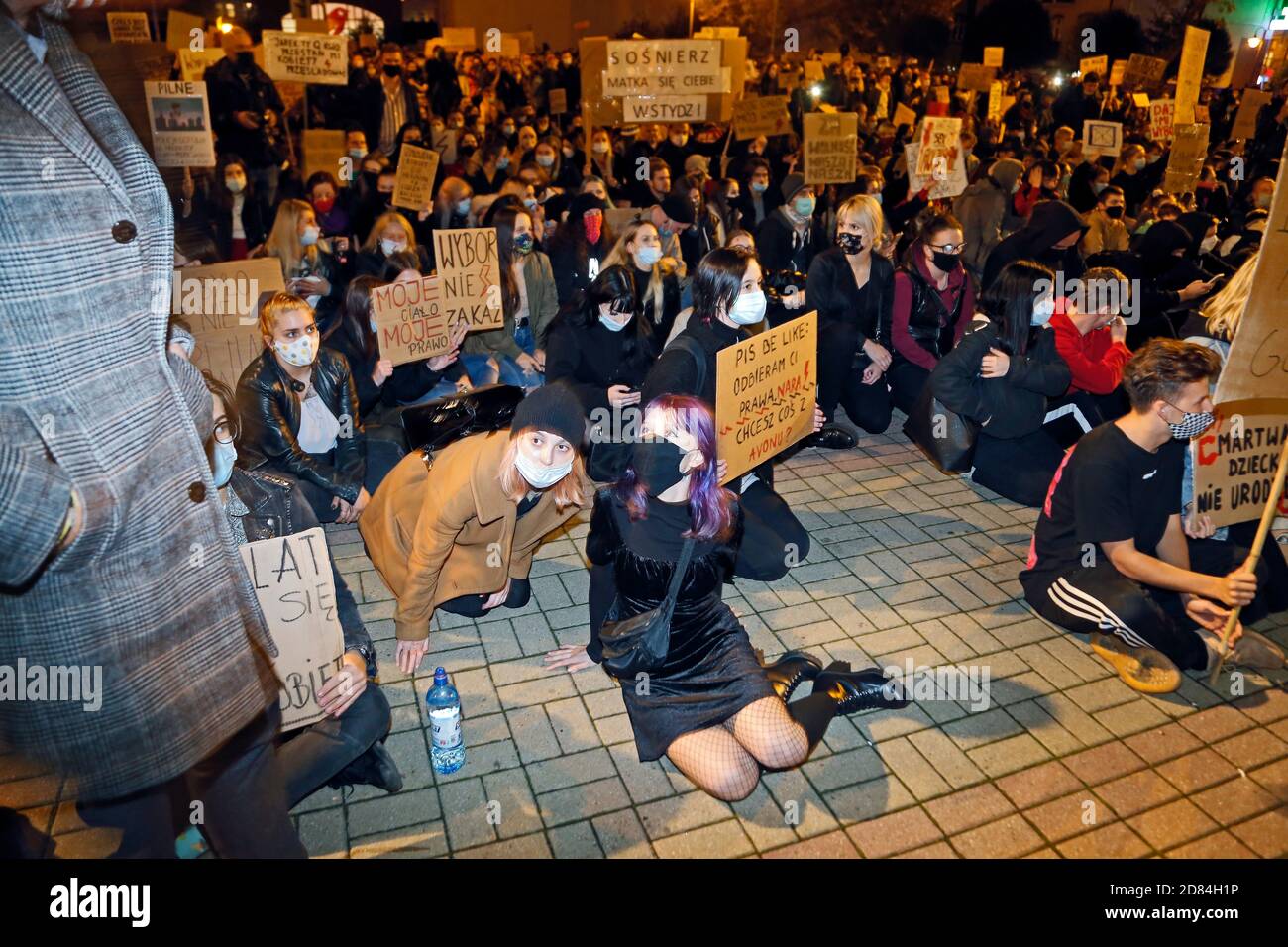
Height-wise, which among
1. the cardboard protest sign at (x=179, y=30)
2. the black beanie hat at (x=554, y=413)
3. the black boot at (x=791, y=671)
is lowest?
the black boot at (x=791, y=671)

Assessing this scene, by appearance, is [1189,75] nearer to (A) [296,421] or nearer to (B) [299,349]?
(B) [299,349]

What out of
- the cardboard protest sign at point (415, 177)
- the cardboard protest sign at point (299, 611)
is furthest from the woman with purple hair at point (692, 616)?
the cardboard protest sign at point (415, 177)

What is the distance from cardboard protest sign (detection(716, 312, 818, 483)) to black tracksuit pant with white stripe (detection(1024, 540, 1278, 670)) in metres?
1.71

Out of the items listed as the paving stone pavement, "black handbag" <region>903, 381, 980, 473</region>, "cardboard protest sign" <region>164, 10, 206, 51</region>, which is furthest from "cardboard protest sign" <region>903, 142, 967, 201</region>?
"cardboard protest sign" <region>164, 10, 206, 51</region>

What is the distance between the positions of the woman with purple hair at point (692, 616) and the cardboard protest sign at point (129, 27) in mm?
13275

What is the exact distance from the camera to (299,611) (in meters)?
3.42

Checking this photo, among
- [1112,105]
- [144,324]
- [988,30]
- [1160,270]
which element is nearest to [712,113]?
[1160,270]

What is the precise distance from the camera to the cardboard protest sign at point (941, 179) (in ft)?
35.5

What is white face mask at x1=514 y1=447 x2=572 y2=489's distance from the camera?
4340mm

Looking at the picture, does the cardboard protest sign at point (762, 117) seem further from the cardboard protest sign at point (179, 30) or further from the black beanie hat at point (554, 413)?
the black beanie hat at point (554, 413)

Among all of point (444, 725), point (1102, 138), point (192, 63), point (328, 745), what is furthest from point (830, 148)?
point (328, 745)

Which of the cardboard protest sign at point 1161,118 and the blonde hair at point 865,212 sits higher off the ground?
the cardboard protest sign at point 1161,118

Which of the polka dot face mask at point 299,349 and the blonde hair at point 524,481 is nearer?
the blonde hair at point 524,481

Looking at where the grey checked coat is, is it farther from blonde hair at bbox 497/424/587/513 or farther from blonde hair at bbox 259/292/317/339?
blonde hair at bbox 259/292/317/339
